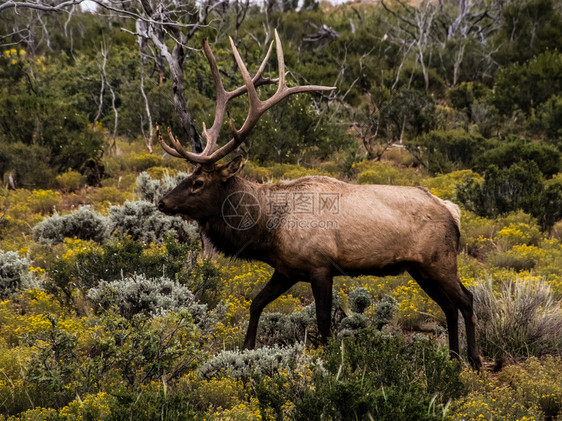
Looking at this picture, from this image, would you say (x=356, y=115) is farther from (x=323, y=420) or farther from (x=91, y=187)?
(x=323, y=420)

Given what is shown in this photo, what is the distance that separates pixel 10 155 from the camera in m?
11.3

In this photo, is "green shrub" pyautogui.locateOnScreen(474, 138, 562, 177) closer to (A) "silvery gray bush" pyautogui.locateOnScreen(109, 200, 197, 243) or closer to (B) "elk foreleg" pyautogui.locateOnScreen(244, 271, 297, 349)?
(A) "silvery gray bush" pyautogui.locateOnScreen(109, 200, 197, 243)

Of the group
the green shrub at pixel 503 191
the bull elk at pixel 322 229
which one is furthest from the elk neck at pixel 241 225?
the green shrub at pixel 503 191

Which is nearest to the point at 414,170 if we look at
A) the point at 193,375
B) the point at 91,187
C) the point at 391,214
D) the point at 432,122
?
the point at 432,122

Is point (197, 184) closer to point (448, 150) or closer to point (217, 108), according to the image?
point (217, 108)

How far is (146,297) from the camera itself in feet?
18.2

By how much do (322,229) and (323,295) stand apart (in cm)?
58

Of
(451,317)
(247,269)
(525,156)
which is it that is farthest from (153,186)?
(525,156)

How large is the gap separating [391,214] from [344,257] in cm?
58

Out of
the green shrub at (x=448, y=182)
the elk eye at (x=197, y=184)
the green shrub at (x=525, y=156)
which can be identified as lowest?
the green shrub at (x=448, y=182)

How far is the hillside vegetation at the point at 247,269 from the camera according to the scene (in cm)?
406

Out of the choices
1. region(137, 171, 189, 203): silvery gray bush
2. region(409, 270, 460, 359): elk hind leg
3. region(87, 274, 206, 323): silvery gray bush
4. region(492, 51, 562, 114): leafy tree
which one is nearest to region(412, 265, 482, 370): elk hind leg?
region(409, 270, 460, 359): elk hind leg

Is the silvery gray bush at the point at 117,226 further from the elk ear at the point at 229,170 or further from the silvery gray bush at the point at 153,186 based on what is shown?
the elk ear at the point at 229,170

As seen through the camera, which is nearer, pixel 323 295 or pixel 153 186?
pixel 323 295
